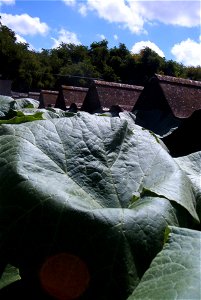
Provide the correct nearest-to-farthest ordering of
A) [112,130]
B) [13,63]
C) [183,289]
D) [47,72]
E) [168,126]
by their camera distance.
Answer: [183,289] → [112,130] → [168,126] → [13,63] → [47,72]

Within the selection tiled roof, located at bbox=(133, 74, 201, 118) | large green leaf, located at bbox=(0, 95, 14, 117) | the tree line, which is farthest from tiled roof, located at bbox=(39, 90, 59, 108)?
large green leaf, located at bbox=(0, 95, 14, 117)

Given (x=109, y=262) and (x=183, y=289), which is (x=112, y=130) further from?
(x=183, y=289)

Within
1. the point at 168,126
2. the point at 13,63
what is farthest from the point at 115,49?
the point at 168,126

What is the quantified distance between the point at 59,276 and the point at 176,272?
253mm

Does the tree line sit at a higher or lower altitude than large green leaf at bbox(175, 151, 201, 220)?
lower

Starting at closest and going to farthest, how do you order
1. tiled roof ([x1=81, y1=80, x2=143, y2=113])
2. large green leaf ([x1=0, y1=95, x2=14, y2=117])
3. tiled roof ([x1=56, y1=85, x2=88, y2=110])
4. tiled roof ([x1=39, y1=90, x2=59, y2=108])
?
large green leaf ([x1=0, y1=95, x2=14, y2=117]) < tiled roof ([x1=81, y1=80, x2=143, y2=113]) < tiled roof ([x1=56, y1=85, x2=88, y2=110]) < tiled roof ([x1=39, y1=90, x2=59, y2=108])

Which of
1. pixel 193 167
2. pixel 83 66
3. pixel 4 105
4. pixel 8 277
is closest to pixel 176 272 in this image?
pixel 8 277

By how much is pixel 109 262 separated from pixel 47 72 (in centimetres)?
4626

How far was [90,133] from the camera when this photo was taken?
126 cm

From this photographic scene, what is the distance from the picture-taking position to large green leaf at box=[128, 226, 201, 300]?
2.34 feet

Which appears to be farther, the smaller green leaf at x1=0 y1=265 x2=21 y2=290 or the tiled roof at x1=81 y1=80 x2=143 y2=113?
the tiled roof at x1=81 y1=80 x2=143 y2=113

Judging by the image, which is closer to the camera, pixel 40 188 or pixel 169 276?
pixel 169 276

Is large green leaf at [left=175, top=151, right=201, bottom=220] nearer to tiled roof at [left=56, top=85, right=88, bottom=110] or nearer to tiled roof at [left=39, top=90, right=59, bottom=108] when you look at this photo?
tiled roof at [left=56, top=85, right=88, bottom=110]

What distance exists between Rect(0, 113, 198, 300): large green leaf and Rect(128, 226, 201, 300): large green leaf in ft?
0.31
